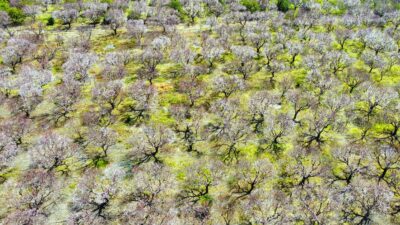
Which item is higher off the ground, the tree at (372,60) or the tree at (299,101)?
the tree at (372,60)

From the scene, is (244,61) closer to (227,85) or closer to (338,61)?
(227,85)

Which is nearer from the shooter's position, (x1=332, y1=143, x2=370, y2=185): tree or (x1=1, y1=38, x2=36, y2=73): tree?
(x1=332, y1=143, x2=370, y2=185): tree

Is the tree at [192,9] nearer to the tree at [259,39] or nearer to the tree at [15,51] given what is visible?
the tree at [259,39]

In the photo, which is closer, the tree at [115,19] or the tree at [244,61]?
the tree at [244,61]

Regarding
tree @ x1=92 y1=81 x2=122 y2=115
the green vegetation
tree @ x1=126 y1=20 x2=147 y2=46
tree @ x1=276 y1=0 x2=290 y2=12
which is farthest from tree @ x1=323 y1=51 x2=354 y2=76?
tree @ x1=126 y1=20 x2=147 y2=46

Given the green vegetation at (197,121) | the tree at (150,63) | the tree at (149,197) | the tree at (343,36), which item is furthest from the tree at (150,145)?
the tree at (343,36)

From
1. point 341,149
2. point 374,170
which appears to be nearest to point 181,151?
point 341,149

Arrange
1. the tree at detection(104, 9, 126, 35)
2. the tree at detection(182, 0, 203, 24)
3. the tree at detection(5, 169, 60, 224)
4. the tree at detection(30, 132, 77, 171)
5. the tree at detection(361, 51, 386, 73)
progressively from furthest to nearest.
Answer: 1. the tree at detection(182, 0, 203, 24)
2. the tree at detection(104, 9, 126, 35)
3. the tree at detection(361, 51, 386, 73)
4. the tree at detection(30, 132, 77, 171)
5. the tree at detection(5, 169, 60, 224)

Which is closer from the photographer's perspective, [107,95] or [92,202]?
[92,202]

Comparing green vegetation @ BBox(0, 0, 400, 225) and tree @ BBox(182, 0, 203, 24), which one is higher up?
tree @ BBox(182, 0, 203, 24)

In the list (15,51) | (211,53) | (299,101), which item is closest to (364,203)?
(299,101)

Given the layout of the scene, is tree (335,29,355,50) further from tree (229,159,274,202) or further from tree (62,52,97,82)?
tree (62,52,97,82)
